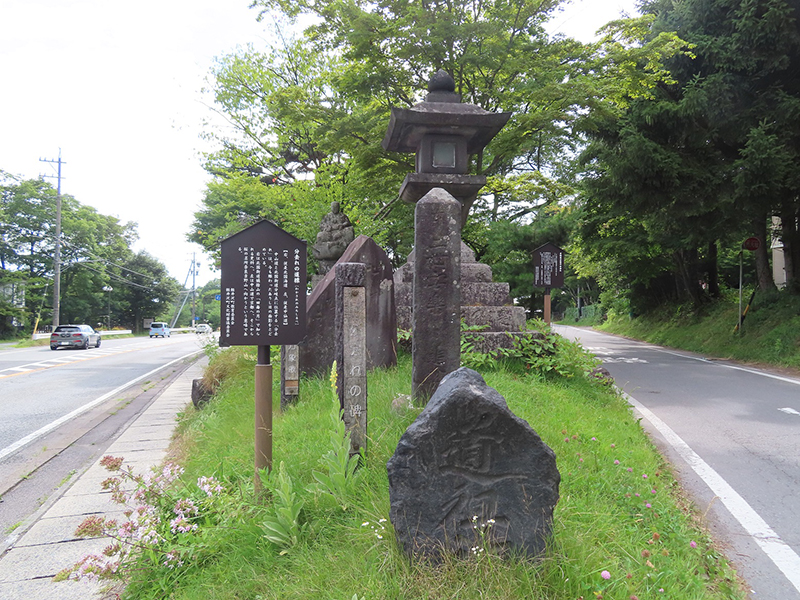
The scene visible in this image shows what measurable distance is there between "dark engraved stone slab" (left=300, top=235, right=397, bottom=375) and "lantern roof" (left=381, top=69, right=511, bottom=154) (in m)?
1.69

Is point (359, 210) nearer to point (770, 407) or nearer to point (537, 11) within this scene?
point (537, 11)

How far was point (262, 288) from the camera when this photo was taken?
336cm

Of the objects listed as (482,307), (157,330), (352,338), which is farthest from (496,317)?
(157,330)

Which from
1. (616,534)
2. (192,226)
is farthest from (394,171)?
(192,226)

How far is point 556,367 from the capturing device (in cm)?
698

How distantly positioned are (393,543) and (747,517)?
→ 9.71ft

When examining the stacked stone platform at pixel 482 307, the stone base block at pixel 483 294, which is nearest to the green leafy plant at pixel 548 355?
the stacked stone platform at pixel 482 307

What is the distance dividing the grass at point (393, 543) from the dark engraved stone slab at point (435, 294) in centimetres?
62

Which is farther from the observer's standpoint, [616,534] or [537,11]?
[537,11]

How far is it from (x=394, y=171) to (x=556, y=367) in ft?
20.9

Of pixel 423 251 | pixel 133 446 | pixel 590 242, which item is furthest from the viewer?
pixel 590 242

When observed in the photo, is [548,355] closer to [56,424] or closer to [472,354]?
[472,354]

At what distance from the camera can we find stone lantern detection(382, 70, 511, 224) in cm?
604

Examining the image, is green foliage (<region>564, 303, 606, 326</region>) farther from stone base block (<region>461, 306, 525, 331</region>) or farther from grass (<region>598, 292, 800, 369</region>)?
stone base block (<region>461, 306, 525, 331</region>)
